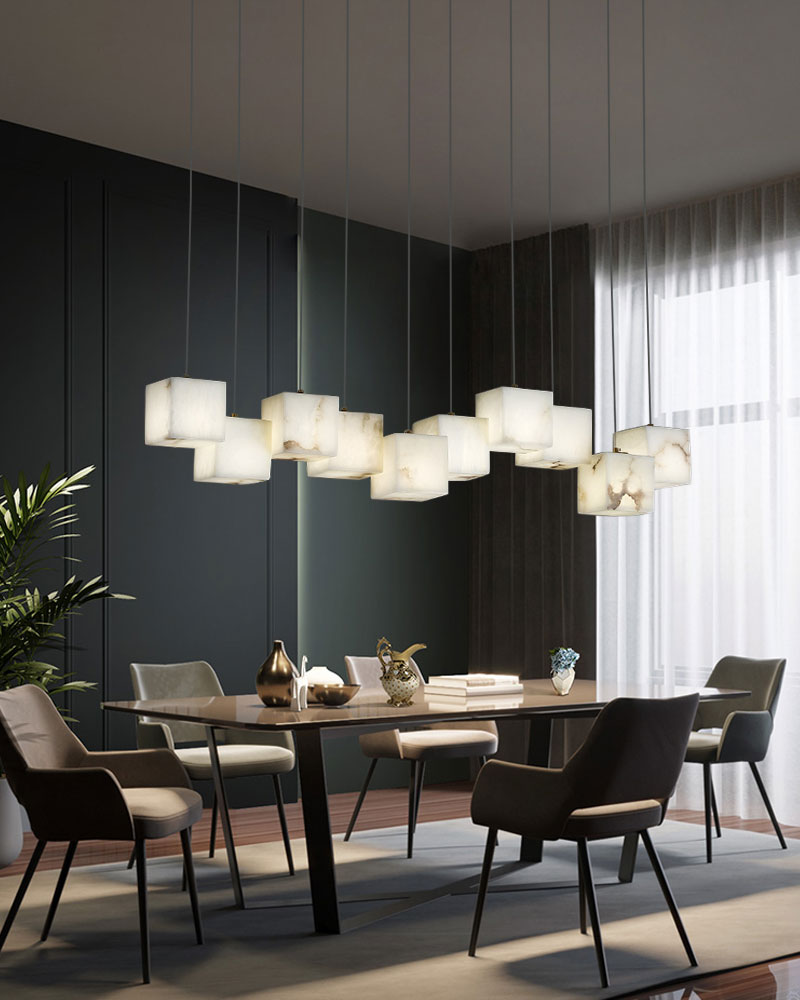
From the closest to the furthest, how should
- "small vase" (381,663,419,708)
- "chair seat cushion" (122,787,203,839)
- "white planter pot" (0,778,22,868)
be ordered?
"chair seat cushion" (122,787,203,839), "small vase" (381,663,419,708), "white planter pot" (0,778,22,868)

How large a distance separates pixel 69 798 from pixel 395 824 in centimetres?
258

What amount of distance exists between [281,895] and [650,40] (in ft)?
11.0

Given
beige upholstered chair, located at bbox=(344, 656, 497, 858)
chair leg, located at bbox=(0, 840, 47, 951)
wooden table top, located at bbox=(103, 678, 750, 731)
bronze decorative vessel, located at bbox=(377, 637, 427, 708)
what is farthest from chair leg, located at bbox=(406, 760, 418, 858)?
chair leg, located at bbox=(0, 840, 47, 951)

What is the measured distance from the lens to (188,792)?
3619mm

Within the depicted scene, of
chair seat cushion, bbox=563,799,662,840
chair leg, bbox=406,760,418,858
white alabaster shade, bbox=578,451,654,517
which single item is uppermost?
white alabaster shade, bbox=578,451,654,517

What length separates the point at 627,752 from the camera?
3193mm

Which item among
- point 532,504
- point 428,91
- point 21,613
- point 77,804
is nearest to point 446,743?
point 21,613

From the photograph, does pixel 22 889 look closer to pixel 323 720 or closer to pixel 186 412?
pixel 323 720

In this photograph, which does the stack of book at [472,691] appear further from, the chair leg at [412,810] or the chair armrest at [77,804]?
the chair armrest at [77,804]

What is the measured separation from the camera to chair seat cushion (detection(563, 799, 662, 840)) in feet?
10.5

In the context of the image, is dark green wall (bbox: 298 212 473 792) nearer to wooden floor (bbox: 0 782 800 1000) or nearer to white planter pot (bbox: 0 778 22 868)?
wooden floor (bbox: 0 782 800 1000)

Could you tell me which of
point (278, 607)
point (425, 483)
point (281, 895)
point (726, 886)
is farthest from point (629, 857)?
point (278, 607)

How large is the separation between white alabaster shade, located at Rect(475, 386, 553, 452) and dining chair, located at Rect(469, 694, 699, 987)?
1.16m

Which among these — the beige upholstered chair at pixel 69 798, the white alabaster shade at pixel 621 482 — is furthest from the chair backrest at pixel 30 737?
the white alabaster shade at pixel 621 482
